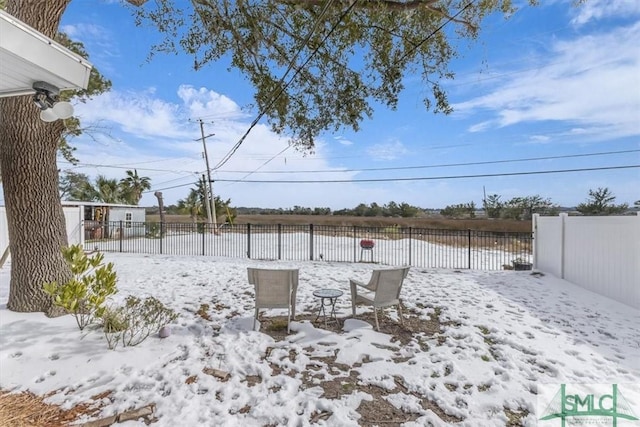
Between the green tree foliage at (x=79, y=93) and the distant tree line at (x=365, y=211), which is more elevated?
the green tree foliage at (x=79, y=93)

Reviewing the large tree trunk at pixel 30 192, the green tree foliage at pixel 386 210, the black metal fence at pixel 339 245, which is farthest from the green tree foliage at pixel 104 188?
the large tree trunk at pixel 30 192

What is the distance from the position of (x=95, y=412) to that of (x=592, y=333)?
18.7 feet

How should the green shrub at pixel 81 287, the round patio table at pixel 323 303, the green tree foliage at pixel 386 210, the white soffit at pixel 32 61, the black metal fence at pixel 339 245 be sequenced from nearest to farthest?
the white soffit at pixel 32 61
the green shrub at pixel 81 287
the round patio table at pixel 323 303
the black metal fence at pixel 339 245
the green tree foliage at pixel 386 210

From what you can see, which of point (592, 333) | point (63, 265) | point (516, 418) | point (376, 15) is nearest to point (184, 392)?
point (516, 418)

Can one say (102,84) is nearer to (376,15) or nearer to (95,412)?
(376,15)

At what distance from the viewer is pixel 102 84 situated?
12.0m

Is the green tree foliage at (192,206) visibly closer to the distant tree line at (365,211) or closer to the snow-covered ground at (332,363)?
the distant tree line at (365,211)

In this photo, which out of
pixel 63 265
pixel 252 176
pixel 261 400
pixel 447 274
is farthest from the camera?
pixel 252 176

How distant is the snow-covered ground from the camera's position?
2.65 m

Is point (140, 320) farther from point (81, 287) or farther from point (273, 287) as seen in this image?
point (273, 287)

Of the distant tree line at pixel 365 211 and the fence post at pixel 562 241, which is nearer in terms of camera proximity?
the fence post at pixel 562 241

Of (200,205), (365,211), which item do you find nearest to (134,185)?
(200,205)

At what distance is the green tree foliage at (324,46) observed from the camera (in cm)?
536

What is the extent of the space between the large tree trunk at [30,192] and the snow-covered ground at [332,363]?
0.39 m
